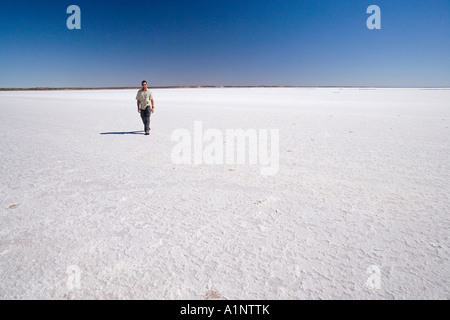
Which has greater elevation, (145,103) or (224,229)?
(145,103)

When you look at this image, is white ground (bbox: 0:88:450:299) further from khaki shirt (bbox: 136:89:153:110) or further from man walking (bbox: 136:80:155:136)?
khaki shirt (bbox: 136:89:153:110)

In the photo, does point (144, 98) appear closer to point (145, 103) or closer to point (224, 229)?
point (145, 103)

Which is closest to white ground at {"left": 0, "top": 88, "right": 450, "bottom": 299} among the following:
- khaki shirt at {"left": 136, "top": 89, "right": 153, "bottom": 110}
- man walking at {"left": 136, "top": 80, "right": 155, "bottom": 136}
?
man walking at {"left": 136, "top": 80, "right": 155, "bottom": 136}

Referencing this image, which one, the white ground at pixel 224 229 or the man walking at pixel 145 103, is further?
the man walking at pixel 145 103

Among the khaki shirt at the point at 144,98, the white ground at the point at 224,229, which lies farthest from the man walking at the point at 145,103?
the white ground at the point at 224,229

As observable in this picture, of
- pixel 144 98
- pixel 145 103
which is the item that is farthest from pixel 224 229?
pixel 144 98

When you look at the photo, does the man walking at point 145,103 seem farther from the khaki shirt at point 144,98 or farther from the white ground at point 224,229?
the white ground at point 224,229

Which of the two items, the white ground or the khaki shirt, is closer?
the white ground

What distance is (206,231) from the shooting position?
8.91ft

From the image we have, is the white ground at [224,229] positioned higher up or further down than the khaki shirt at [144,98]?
further down

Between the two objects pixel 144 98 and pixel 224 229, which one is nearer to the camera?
pixel 224 229

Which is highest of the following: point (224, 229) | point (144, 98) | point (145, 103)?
point (144, 98)

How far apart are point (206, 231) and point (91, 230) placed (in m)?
1.23
